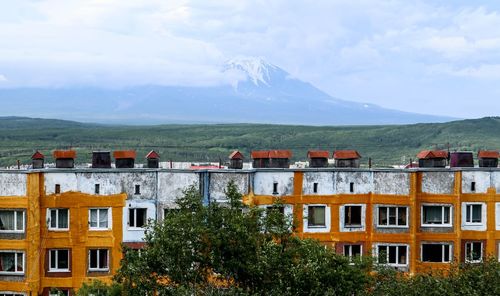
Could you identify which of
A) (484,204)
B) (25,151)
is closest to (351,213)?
(484,204)

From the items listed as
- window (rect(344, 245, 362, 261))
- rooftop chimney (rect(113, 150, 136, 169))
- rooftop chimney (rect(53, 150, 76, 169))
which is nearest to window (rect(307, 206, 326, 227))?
window (rect(344, 245, 362, 261))

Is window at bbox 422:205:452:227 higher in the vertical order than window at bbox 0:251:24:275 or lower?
higher

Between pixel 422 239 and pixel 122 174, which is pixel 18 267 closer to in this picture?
pixel 122 174

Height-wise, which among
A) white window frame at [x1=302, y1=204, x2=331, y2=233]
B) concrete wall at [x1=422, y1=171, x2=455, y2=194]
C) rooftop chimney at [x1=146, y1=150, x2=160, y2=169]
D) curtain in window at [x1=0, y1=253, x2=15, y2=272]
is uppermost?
rooftop chimney at [x1=146, y1=150, x2=160, y2=169]

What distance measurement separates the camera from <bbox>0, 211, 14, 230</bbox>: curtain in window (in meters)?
56.3

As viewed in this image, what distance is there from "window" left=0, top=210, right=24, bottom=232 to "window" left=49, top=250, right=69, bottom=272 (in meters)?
2.60

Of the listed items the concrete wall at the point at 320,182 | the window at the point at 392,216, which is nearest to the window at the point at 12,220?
the concrete wall at the point at 320,182

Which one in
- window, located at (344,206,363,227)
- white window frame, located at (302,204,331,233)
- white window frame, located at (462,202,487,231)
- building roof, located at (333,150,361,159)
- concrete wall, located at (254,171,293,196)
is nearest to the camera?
concrete wall, located at (254,171,293,196)

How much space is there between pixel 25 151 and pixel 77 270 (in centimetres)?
14804

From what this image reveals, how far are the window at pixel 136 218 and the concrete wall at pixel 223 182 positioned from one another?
4596mm

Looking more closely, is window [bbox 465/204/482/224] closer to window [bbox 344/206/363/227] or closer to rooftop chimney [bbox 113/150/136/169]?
window [bbox 344/206/363/227]

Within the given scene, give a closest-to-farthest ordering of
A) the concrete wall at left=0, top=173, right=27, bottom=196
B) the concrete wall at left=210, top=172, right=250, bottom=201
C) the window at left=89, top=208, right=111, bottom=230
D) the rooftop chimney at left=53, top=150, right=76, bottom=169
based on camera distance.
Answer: the concrete wall at left=0, top=173, right=27, bottom=196
the window at left=89, top=208, right=111, bottom=230
the concrete wall at left=210, top=172, right=250, bottom=201
the rooftop chimney at left=53, top=150, right=76, bottom=169

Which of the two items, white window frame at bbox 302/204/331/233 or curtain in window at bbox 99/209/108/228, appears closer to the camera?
curtain in window at bbox 99/209/108/228

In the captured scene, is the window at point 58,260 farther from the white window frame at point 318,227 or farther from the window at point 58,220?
the white window frame at point 318,227
